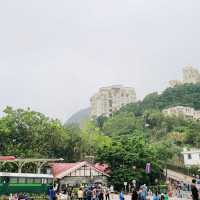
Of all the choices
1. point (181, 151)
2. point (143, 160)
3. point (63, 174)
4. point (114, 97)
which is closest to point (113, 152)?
point (143, 160)

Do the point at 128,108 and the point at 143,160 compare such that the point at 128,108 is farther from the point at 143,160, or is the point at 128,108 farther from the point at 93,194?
the point at 93,194

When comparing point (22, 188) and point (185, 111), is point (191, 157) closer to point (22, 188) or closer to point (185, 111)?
point (22, 188)

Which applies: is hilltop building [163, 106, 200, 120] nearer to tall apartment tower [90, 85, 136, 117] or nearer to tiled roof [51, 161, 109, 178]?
tall apartment tower [90, 85, 136, 117]

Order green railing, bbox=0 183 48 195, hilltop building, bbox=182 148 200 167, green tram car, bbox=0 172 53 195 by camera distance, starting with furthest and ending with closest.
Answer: hilltop building, bbox=182 148 200 167 < green tram car, bbox=0 172 53 195 < green railing, bbox=0 183 48 195

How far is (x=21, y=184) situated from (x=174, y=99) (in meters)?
120

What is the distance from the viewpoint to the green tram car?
28.6 m

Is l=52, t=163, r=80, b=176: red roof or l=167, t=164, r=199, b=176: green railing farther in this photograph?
l=167, t=164, r=199, b=176: green railing

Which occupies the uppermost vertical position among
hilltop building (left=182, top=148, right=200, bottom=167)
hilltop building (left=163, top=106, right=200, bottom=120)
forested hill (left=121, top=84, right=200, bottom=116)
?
forested hill (left=121, top=84, right=200, bottom=116)

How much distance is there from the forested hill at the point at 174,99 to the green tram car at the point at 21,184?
4104 inches

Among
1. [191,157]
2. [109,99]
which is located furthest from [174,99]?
[191,157]

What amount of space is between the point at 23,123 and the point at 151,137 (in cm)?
5095

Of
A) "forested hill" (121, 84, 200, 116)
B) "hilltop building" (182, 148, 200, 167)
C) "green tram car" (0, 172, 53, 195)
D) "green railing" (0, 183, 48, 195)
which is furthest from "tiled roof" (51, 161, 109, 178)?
"forested hill" (121, 84, 200, 116)

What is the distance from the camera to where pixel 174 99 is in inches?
5694

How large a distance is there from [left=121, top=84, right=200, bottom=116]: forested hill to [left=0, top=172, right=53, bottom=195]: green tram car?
10424 centimetres
